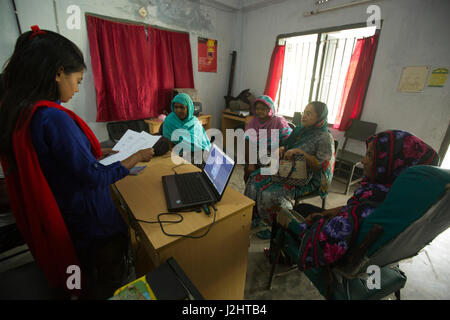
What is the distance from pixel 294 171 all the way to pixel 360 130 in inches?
75.1

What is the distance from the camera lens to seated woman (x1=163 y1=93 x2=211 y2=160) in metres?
2.12

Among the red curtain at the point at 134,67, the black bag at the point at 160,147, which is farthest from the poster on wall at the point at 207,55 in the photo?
the black bag at the point at 160,147

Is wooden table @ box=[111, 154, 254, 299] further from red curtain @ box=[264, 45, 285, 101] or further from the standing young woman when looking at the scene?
red curtain @ box=[264, 45, 285, 101]

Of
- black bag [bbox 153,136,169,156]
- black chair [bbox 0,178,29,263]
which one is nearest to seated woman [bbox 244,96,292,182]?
black bag [bbox 153,136,169,156]

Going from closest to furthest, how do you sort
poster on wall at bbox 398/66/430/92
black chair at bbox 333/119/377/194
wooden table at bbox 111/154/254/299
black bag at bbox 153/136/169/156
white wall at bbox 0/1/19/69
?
wooden table at bbox 111/154/254/299 < black bag at bbox 153/136/169/156 < white wall at bbox 0/1/19/69 < poster on wall at bbox 398/66/430/92 < black chair at bbox 333/119/377/194

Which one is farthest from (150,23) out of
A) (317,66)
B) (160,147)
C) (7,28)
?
(317,66)

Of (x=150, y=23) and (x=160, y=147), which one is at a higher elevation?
(x=150, y=23)

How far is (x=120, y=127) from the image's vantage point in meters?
3.01

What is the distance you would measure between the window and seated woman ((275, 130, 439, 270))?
2570mm

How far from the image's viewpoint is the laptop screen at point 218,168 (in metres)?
1.04

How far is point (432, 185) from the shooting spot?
68 centimetres

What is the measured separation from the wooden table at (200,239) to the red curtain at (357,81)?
8.89 ft

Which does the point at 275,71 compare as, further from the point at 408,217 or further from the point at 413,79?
the point at 408,217

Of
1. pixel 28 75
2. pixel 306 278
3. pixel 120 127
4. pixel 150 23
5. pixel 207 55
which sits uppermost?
pixel 150 23
